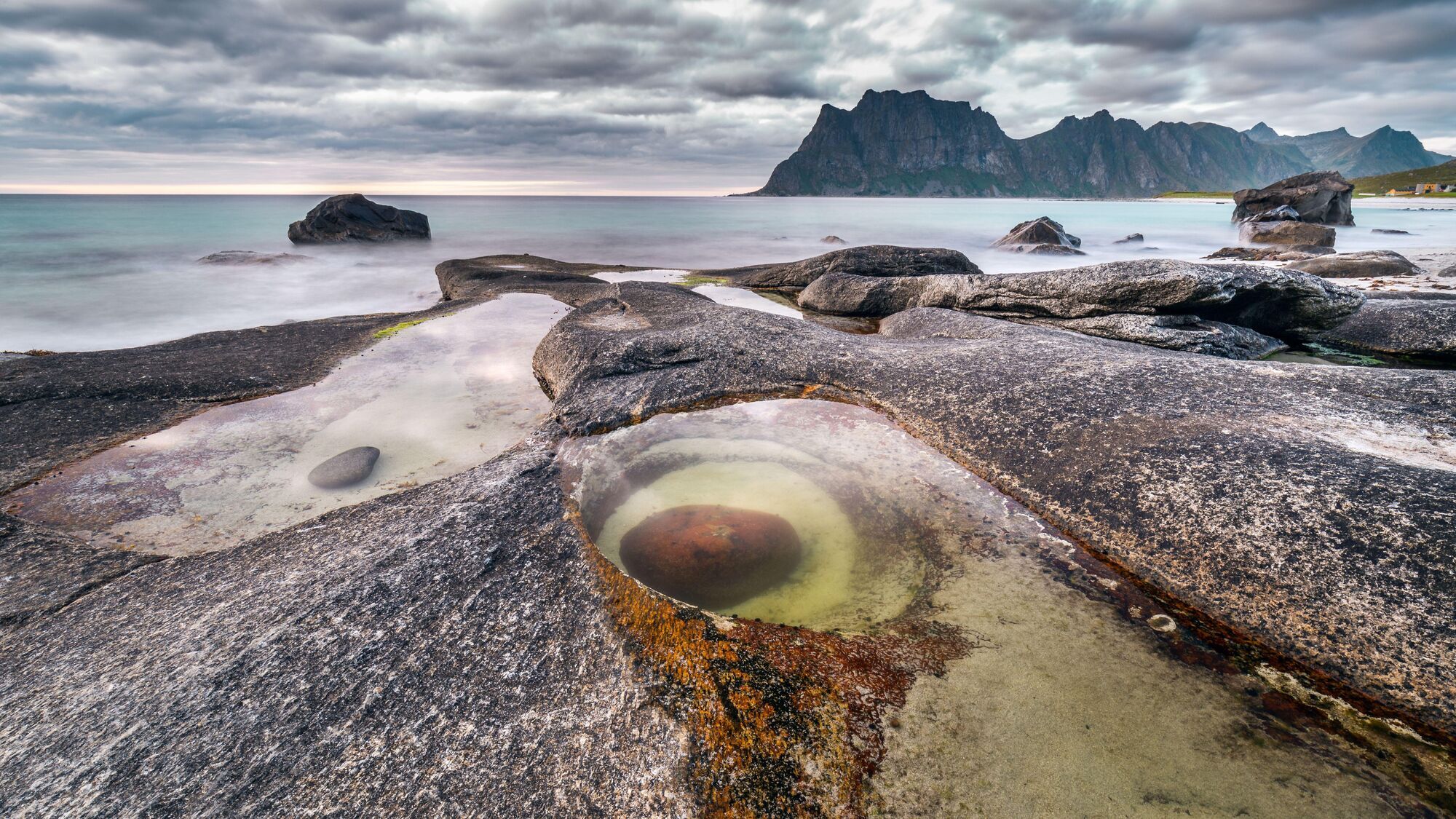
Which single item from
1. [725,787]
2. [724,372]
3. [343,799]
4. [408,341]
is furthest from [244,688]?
[408,341]

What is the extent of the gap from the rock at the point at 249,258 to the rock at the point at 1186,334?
49186 mm

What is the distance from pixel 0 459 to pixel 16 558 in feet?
11.0

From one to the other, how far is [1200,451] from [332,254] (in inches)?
2204

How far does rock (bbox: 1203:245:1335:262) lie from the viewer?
33.0m

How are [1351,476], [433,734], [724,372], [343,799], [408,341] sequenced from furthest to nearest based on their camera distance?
1. [408,341]
2. [724,372]
3. [1351,476]
4. [433,734]
5. [343,799]

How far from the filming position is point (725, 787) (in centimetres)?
321

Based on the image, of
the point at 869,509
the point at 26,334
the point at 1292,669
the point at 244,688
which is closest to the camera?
the point at 244,688

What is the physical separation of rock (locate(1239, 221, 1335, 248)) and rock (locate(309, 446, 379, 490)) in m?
53.6

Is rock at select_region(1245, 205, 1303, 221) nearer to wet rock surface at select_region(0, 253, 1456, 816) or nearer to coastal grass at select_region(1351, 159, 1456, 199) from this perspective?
wet rock surface at select_region(0, 253, 1456, 816)

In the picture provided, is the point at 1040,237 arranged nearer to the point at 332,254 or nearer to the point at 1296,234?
the point at 1296,234

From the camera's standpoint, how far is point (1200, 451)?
239 inches

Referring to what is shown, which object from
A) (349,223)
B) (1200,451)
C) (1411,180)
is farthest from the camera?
(1411,180)

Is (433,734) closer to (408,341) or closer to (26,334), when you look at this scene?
(408,341)

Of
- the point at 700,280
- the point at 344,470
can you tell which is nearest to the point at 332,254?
the point at 700,280
